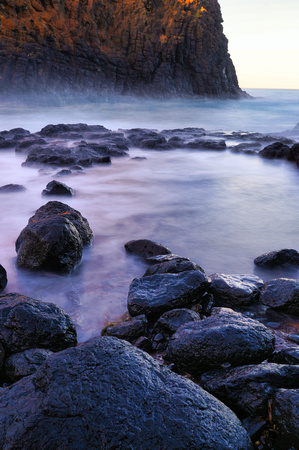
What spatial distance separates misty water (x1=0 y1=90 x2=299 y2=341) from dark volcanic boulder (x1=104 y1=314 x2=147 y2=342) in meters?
0.21

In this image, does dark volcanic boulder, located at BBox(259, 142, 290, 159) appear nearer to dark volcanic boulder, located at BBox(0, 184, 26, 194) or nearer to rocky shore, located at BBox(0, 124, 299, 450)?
dark volcanic boulder, located at BBox(0, 184, 26, 194)

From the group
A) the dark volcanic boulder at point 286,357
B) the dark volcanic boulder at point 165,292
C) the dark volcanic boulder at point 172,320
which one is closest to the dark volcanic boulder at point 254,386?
the dark volcanic boulder at point 286,357

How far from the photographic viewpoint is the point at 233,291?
9.17 ft

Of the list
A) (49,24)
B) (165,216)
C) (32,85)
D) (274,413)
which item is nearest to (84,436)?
(274,413)

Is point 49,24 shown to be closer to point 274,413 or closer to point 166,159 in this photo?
point 166,159

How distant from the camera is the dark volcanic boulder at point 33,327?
6.81 ft

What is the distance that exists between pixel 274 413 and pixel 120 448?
27.6 inches

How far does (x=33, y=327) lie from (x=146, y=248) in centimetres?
183

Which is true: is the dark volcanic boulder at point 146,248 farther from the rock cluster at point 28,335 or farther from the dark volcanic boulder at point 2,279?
the rock cluster at point 28,335

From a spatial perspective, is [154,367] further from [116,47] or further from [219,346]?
[116,47]

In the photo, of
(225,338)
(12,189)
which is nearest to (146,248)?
(225,338)

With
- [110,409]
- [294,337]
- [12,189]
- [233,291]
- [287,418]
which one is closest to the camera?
[110,409]

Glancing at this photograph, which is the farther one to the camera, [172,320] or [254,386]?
[172,320]

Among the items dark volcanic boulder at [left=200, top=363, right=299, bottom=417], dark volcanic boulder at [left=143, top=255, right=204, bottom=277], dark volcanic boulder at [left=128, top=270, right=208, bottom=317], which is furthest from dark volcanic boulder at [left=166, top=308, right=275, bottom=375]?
dark volcanic boulder at [left=143, top=255, right=204, bottom=277]
